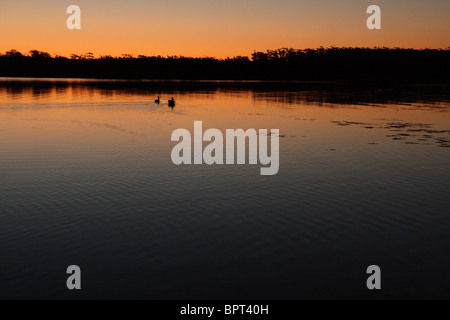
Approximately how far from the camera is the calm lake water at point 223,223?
1576cm

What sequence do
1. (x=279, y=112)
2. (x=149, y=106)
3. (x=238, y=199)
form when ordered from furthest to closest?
(x=149, y=106) → (x=279, y=112) → (x=238, y=199)

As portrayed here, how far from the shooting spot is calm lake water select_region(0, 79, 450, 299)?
15.8 m

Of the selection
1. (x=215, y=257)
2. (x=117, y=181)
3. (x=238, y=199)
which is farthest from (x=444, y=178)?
(x=117, y=181)

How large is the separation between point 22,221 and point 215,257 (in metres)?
11.5

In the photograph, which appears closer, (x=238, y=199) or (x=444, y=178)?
(x=238, y=199)

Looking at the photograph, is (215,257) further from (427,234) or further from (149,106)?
(149,106)

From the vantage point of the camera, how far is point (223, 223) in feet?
72.1

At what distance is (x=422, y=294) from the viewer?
49.5 ft

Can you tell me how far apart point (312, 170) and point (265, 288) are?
68.0 ft

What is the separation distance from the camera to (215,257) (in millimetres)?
17844

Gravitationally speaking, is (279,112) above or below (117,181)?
above
